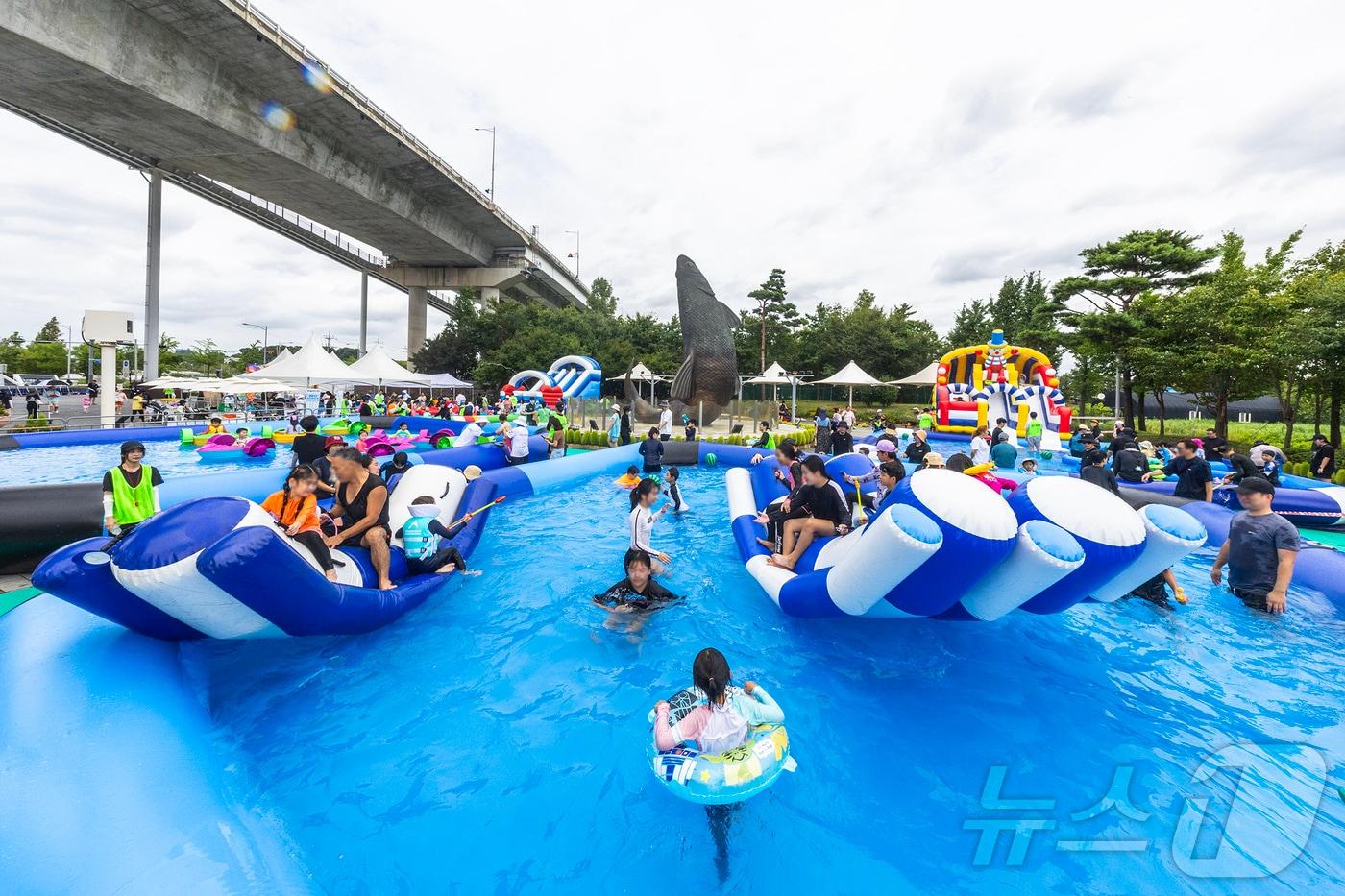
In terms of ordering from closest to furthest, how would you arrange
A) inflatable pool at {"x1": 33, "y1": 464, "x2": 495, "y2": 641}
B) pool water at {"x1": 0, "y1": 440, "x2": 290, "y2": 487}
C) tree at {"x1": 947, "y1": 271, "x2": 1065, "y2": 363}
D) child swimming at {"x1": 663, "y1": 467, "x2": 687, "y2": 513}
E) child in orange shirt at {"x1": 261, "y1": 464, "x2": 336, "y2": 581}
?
inflatable pool at {"x1": 33, "y1": 464, "x2": 495, "y2": 641} < child in orange shirt at {"x1": 261, "y1": 464, "x2": 336, "y2": 581} < child swimming at {"x1": 663, "y1": 467, "x2": 687, "y2": 513} < pool water at {"x1": 0, "y1": 440, "x2": 290, "y2": 487} < tree at {"x1": 947, "y1": 271, "x2": 1065, "y2": 363}

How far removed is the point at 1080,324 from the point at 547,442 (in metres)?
20.1

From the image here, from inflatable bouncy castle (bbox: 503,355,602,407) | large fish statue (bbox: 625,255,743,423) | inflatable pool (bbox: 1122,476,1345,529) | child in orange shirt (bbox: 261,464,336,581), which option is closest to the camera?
child in orange shirt (bbox: 261,464,336,581)

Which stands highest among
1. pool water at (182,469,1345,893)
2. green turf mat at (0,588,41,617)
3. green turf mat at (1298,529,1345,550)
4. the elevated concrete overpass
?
the elevated concrete overpass

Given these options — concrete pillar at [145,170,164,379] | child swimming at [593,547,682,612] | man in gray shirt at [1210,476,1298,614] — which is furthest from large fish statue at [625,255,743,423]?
concrete pillar at [145,170,164,379]

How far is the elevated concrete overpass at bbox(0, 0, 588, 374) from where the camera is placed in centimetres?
1712

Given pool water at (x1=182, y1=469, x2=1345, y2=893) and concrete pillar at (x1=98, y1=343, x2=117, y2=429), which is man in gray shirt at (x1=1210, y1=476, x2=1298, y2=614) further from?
concrete pillar at (x1=98, y1=343, x2=117, y2=429)

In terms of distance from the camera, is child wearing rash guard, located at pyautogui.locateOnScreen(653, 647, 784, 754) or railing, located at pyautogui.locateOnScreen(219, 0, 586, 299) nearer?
child wearing rash guard, located at pyautogui.locateOnScreen(653, 647, 784, 754)

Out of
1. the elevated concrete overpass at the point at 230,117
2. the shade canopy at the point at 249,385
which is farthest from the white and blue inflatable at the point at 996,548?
the elevated concrete overpass at the point at 230,117

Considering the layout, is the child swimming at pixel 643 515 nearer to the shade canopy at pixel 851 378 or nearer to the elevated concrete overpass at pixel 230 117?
the shade canopy at pixel 851 378

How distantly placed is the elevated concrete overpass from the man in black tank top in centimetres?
2149

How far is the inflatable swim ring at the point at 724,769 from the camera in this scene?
2410 millimetres

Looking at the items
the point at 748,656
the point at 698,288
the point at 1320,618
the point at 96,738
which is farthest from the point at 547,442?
the point at 1320,618

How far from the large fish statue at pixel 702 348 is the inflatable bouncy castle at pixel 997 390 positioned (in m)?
7.78

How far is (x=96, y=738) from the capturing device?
2502 millimetres
